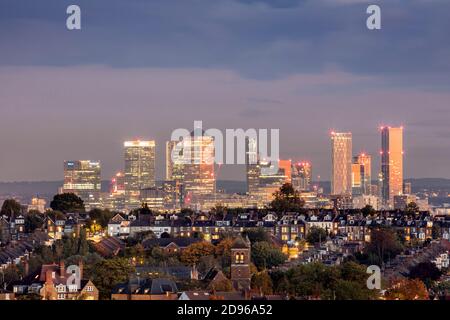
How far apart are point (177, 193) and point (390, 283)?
88949mm

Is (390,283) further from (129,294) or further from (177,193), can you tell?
(177,193)

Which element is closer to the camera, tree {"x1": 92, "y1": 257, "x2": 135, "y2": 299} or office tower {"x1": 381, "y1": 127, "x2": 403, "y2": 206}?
tree {"x1": 92, "y1": 257, "x2": 135, "y2": 299}

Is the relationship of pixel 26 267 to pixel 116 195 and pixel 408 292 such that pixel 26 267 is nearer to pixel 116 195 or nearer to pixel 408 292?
pixel 408 292

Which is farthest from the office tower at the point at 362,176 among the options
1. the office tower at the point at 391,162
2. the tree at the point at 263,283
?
the tree at the point at 263,283

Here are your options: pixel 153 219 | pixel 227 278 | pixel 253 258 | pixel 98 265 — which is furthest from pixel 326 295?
pixel 153 219

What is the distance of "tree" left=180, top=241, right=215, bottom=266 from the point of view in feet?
181

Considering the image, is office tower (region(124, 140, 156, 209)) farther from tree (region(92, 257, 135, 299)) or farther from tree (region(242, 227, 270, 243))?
tree (region(92, 257, 135, 299))

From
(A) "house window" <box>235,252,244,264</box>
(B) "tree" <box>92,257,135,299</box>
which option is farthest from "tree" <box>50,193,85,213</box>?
(B) "tree" <box>92,257,135,299</box>

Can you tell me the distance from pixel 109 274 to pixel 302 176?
103741 mm

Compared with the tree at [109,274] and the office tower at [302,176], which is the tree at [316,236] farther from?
the office tower at [302,176]

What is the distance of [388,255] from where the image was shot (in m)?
61.5

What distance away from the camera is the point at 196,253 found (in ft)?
185

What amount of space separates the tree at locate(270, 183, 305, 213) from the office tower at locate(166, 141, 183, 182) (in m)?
39.4
